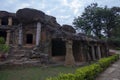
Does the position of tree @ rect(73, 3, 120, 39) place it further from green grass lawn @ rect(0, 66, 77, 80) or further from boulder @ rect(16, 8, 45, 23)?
green grass lawn @ rect(0, 66, 77, 80)

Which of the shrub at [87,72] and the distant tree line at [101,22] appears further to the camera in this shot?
the distant tree line at [101,22]

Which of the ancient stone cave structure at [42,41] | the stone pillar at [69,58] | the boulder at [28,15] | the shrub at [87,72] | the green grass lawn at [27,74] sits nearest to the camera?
the shrub at [87,72]

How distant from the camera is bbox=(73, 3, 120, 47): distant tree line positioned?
4425 cm

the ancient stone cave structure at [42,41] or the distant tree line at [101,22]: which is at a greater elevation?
the distant tree line at [101,22]

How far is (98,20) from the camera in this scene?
45.2m

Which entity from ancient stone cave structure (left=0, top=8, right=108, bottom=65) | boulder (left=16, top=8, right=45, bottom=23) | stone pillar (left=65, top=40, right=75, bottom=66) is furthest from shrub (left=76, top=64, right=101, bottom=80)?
boulder (left=16, top=8, right=45, bottom=23)

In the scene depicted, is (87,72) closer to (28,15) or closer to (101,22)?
(28,15)

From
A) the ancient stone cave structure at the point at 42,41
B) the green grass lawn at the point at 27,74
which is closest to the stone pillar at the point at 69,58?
the ancient stone cave structure at the point at 42,41

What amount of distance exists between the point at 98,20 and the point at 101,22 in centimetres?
98

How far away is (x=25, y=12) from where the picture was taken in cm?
2352

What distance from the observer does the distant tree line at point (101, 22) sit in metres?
44.2

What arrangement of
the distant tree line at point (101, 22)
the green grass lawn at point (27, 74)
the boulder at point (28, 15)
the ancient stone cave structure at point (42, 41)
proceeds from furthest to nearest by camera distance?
the distant tree line at point (101, 22)
the boulder at point (28, 15)
the ancient stone cave structure at point (42, 41)
the green grass lawn at point (27, 74)

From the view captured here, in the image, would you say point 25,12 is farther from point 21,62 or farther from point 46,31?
point 21,62

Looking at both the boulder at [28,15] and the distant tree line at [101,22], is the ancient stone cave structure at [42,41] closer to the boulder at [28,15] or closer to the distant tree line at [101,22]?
the boulder at [28,15]
